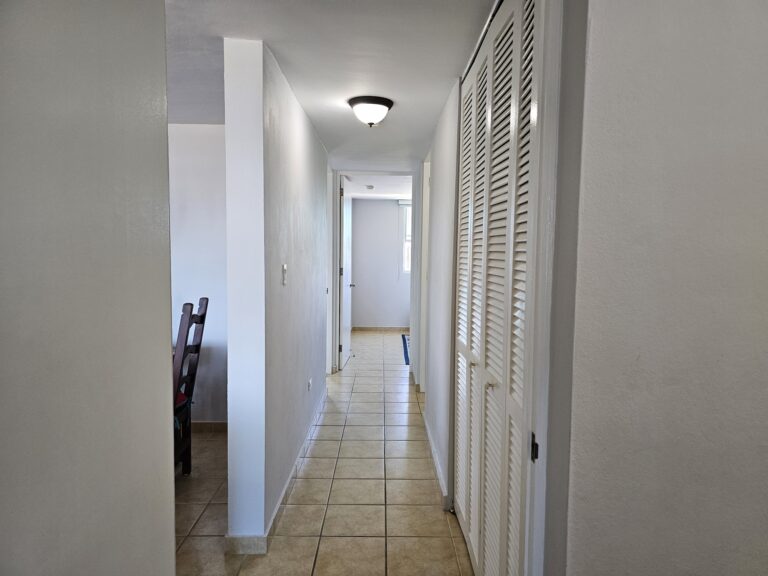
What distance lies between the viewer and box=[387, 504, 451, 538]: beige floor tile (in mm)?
2484

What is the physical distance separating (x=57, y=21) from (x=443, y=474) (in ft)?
8.85

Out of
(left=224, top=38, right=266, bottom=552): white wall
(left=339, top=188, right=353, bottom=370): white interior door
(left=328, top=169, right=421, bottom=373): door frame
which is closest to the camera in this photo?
(left=224, top=38, right=266, bottom=552): white wall

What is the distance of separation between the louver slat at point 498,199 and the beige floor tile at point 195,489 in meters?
1.99

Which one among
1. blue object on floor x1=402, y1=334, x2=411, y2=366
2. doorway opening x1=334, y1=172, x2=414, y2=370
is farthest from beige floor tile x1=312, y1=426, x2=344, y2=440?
doorway opening x1=334, y1=172, x2=414, y2=370

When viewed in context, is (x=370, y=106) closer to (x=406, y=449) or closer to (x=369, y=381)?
(x=406, y=449)

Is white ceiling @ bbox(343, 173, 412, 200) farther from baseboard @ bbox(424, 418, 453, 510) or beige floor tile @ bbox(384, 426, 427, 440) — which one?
baseboard @ bbox(424, 418, 453, 510)

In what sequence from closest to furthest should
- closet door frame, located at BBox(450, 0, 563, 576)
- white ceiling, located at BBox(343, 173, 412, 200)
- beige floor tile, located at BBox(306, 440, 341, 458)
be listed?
closet door frame, located at BBox(450, 0, 563, 576), beige floor tile, located at BBox(306, 440, 341, 458), white ceiling, located at BBox(343, 173, 412, 200)

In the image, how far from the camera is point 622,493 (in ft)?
3.37

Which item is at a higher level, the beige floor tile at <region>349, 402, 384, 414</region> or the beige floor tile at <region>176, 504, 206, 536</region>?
the beige floor tile at <region>349, 402, 384, 414</region>

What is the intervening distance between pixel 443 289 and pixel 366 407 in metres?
2.00

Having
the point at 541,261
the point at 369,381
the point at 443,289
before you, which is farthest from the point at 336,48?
the point at 369,381

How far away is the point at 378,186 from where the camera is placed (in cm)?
712

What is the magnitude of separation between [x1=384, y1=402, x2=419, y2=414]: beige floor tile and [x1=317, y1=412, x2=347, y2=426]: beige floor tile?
1.38ft

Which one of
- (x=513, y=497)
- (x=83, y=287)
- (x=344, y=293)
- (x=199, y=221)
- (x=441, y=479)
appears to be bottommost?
(x=441, y=479)
